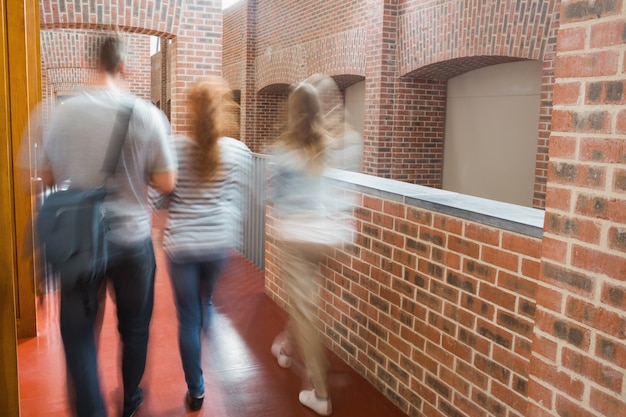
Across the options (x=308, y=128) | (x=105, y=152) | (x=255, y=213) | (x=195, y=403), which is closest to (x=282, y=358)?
(x=195, y=403)

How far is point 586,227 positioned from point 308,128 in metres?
1.62

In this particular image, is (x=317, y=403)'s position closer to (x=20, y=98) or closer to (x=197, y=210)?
(x=197, y=210)

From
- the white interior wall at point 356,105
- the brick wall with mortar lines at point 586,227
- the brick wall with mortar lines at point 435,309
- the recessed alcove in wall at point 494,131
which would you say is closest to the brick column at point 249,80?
the white interior wall at point 356,105

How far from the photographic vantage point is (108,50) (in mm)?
2596

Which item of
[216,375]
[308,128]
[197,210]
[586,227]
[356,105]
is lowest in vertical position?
[216,375]

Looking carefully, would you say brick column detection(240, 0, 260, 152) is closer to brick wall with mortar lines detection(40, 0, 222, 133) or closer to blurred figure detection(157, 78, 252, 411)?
brick wall with mortar lines detection(40, 0, 222, 133)

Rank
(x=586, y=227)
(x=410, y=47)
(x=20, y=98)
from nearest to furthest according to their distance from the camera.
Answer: (x=586, y=227), (x=20, y=98), (x=410, y=47)

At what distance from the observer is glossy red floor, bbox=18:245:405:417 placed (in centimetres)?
326

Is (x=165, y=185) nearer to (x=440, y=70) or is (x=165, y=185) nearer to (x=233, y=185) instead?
(x=233, y=185)

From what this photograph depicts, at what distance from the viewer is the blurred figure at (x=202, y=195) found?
2.86m

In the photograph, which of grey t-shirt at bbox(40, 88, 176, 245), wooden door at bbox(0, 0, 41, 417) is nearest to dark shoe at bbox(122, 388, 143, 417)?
wooden door at bbox(0, 0, 41, 417)

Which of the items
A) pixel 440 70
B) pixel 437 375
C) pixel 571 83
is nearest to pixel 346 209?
pixel 437 375

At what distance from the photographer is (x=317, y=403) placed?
128 inches

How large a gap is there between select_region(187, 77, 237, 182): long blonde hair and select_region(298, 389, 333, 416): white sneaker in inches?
53.0
